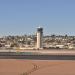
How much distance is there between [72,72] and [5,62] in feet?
46.0

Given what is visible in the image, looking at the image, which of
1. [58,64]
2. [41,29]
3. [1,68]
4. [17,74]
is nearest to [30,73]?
[17,74]

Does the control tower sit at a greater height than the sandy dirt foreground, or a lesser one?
greater

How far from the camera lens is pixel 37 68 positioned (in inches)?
1826

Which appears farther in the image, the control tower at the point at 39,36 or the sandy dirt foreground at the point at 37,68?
the control tower at the point at 39,36

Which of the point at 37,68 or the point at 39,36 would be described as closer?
the point at 37,68

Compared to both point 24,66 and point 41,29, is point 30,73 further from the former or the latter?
point 41,29

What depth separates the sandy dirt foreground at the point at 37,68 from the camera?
42.0m

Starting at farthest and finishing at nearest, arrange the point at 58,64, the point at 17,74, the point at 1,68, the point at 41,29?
the point at 41,29 < the point at 58,64 < the point at 1,68 < the point at 17,74

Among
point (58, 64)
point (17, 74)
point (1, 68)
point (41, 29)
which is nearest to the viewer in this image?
point (17, 74)

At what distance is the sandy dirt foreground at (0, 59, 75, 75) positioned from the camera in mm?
42031

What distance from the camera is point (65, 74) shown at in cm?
4053

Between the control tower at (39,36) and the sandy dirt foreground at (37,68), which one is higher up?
the control tower at (39,36)

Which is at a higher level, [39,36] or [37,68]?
[39,36]

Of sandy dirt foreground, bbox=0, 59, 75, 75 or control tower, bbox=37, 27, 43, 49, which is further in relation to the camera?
control tower, bbox=37, 27, 43, 49
